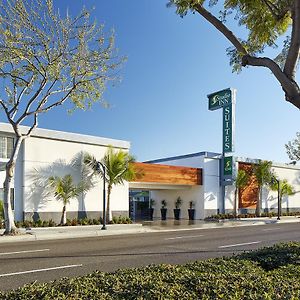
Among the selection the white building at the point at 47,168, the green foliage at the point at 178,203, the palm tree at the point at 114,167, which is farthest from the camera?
the green foliage at the point at 178,203

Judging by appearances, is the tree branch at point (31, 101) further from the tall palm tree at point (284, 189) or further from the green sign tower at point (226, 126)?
the tall palm tree at point (284, 189)

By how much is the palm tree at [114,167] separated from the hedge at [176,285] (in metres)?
18.0

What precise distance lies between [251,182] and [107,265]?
90.9 ft

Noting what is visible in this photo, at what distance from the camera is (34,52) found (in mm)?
16703

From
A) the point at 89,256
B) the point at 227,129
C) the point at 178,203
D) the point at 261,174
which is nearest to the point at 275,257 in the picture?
the point at 89,256

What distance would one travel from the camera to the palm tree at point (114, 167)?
23.5m

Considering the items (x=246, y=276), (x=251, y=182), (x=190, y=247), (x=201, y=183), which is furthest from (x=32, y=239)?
(x=251, y=182)

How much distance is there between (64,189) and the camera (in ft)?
71.4

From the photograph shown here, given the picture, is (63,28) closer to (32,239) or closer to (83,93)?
(83,93)

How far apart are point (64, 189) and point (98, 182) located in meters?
3.12

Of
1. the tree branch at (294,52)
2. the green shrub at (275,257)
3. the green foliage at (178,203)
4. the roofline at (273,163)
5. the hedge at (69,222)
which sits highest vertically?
A: the tree branch at (294,52)

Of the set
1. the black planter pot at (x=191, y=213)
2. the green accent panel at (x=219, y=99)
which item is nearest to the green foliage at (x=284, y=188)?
the black planter pot at (x=191, y=213)

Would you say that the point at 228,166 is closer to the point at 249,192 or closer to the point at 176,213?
the point at 249,192

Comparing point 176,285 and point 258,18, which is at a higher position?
point 258,18
